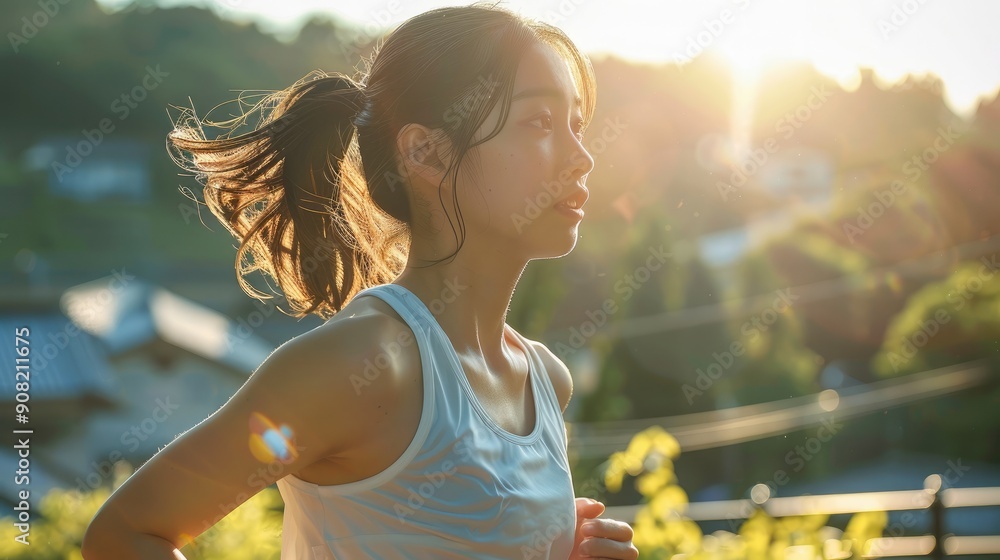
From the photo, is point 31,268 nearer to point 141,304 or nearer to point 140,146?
point 140,146

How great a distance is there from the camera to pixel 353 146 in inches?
45.4

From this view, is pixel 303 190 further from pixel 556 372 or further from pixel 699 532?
pixel 699 532

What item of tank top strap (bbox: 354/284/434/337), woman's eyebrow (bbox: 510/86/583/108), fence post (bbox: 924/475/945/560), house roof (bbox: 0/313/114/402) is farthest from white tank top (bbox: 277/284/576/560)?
house roof (bbox: 0/313/114/402)

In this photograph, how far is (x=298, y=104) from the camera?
114cm

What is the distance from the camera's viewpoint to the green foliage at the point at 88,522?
1.87 m

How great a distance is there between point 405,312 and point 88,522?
120cm

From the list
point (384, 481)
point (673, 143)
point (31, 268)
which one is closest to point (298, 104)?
point (384, 481)

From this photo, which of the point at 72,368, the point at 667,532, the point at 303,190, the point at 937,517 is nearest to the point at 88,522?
the point at 303,190

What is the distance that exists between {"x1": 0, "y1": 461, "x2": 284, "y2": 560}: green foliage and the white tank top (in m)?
0.95

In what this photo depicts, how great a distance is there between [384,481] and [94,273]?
1987cm

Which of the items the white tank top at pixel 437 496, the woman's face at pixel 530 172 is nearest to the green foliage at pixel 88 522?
the white tank top at pixel 437 496

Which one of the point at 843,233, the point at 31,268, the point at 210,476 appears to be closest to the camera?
the point at 210,476

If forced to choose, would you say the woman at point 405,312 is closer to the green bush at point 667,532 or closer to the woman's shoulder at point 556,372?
the woman's shoulder at point 556,372

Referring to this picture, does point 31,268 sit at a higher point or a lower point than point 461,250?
lower
